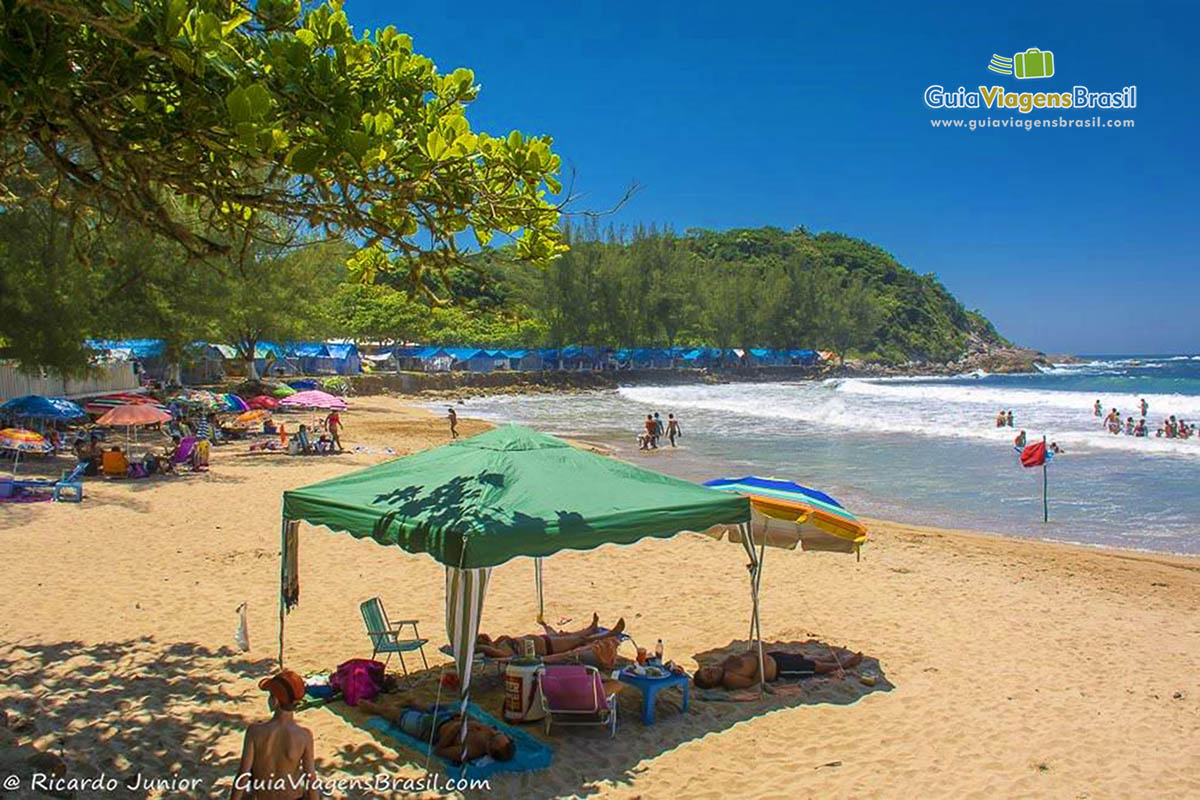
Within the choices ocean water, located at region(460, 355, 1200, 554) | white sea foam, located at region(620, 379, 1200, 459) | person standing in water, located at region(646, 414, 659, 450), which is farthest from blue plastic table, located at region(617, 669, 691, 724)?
white sea foam, located at region(620, 379, 1200, 459)

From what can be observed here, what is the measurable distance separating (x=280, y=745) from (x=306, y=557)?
22.2 ft

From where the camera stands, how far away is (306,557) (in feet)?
34.2

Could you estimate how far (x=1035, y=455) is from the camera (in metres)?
14.7

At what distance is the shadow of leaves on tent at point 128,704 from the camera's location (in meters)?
4.77

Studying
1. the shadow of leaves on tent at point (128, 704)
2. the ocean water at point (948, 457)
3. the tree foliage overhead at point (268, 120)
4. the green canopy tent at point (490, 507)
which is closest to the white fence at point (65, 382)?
the shadow of leaves on tent at point (128, 704)

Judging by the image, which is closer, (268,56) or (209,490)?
(268,56)

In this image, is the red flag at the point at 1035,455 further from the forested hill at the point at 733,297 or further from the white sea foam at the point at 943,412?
the forested hill at the point at 733,297

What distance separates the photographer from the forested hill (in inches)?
2923

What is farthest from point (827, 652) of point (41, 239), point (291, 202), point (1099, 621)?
point (41, 239)

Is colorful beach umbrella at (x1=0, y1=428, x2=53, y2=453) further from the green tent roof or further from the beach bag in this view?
the beach bag

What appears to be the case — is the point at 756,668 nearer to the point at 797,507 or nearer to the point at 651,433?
the point at 797,507

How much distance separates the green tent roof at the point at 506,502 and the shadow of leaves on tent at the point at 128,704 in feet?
4.58

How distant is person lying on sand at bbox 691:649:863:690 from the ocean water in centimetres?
879

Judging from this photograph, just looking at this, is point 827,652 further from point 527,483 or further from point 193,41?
point 193,41
